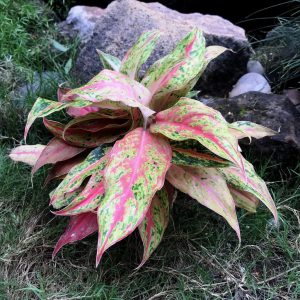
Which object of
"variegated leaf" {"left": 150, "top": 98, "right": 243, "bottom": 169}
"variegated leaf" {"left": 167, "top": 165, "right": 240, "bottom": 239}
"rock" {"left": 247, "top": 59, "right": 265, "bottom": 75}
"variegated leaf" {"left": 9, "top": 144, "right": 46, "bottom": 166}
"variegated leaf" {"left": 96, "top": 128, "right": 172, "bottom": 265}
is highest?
"variegated leaf" {"left": 150, "top": 98, "right": 243, "bottom": 169}

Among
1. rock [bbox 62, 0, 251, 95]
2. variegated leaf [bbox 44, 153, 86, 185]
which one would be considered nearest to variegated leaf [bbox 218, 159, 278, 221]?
variegated leaf [bbox 44, 153, 86, 185]

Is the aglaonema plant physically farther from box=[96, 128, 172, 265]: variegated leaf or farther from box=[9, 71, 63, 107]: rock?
box=[9, 71, 63, 107]: rock

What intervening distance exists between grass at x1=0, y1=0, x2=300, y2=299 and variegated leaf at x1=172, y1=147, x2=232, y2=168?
12.8 inches

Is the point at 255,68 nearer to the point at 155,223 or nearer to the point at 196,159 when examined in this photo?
the point at 196,159

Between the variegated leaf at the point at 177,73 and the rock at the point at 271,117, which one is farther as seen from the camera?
the rock at the point at 271,117

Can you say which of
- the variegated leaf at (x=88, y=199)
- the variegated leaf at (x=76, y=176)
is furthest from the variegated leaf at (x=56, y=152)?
the variegated leaf at (x=88, y=199)

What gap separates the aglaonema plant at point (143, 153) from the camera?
1.32 meters

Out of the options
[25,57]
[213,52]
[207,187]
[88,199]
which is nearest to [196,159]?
[207,187]

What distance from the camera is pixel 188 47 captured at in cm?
160

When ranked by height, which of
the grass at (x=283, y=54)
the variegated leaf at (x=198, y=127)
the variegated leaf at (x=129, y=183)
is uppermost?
the variegated leaf at (x=198, y=127)

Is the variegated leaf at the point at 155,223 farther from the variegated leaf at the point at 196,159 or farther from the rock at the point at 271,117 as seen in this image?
the rock at the point at 271,117

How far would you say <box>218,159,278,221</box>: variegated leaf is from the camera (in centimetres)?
153

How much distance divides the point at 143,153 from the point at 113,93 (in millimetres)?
199

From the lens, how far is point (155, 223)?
4.89ft
